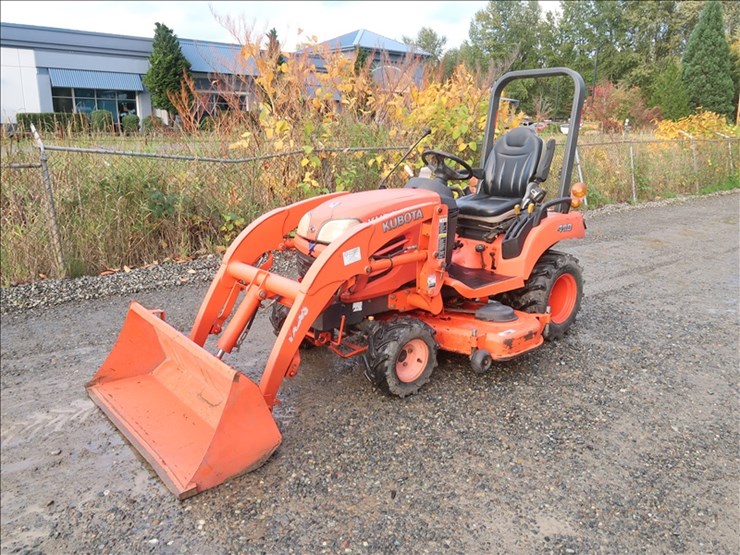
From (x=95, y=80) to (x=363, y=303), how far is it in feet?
77.6

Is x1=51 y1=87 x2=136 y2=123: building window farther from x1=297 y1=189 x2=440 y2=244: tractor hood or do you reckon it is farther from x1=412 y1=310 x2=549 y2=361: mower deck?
x1=412 y1=310 x2=549 y2=361: mower deck

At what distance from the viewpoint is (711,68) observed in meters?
29.0

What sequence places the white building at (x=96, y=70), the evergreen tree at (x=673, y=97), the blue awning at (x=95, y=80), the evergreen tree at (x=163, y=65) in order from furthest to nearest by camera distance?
the evergreen tree at (x=673, y=97)
the evergreen tree at (x=163, y=65)
the blue awning at (x=95, y=80)
the white building at (x=96, y=70)

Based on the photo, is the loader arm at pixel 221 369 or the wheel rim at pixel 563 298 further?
the wheel rim at pixel 563 298

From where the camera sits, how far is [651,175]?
13711 millimetres

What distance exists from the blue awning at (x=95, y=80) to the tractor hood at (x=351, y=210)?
15.9 metres

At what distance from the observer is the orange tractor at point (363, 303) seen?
3.04 m

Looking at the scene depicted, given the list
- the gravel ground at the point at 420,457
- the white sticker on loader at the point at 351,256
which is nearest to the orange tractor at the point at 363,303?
the white sticker on loader at the point at 351,256

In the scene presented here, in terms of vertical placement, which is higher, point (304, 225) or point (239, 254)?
point (304, 225)

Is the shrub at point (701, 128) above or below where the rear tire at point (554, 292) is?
above

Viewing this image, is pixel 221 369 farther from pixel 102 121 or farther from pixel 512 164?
pixel 102 121

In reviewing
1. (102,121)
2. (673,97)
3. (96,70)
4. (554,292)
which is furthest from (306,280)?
(673,97)

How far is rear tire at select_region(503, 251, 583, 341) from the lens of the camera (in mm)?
4695

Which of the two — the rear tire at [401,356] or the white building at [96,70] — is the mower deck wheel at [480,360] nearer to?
the rear tire at [401,356]
